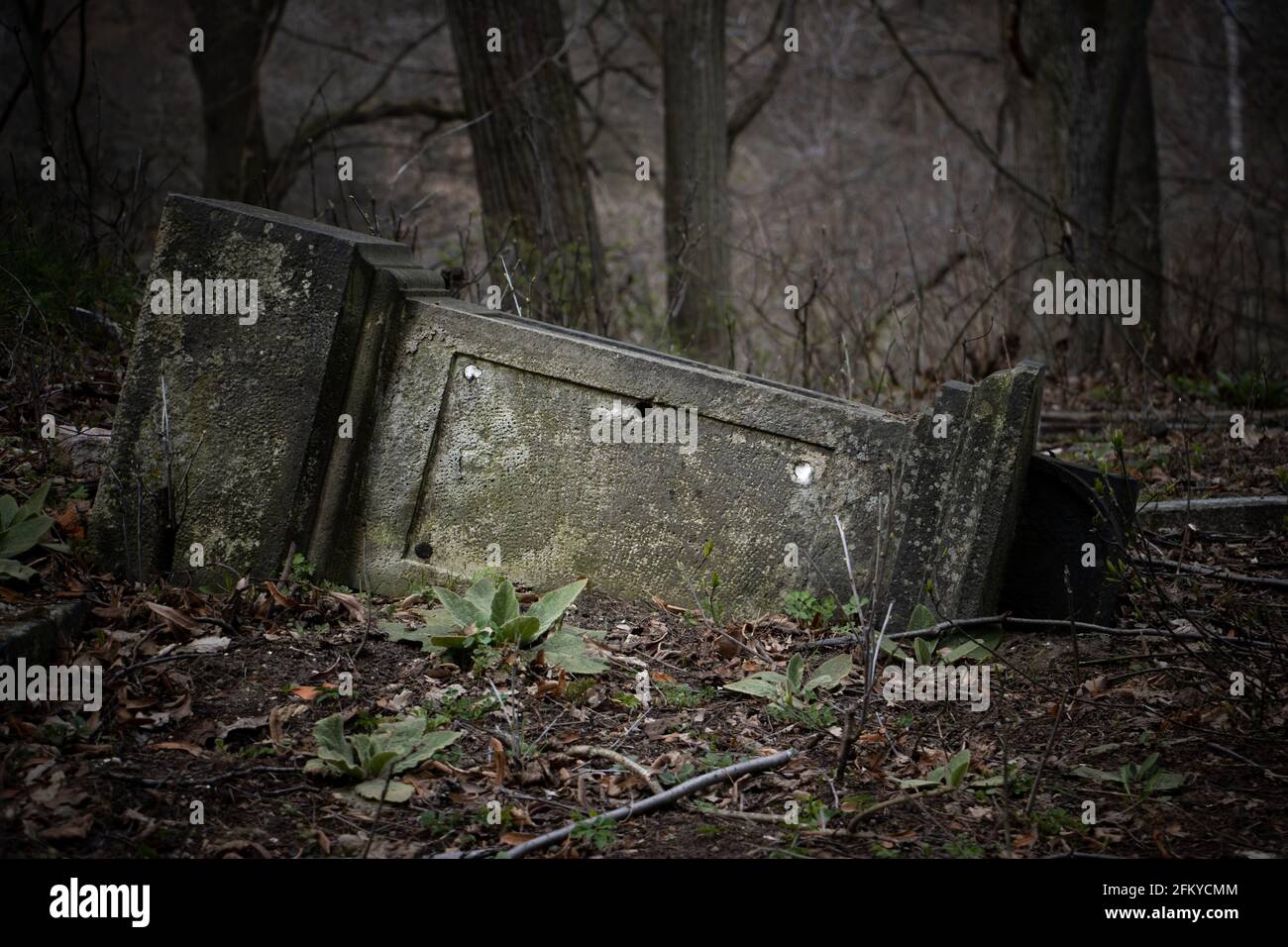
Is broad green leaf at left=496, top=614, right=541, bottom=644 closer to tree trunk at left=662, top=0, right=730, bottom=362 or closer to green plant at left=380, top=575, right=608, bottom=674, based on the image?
green plant at left=380, top=575, right=608, bottom=674

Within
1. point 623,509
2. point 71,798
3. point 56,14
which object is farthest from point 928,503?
point 56,14

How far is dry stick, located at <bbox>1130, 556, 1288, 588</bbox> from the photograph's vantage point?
378 centimetres

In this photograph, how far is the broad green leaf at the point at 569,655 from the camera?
3.40 metres

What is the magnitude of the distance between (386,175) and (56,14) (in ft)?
12.8

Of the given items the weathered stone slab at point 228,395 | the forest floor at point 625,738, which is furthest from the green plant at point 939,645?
the weathered stone slab at point 228,395

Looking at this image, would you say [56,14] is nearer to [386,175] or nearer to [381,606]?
[386,175]

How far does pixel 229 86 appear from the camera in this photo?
1097cm

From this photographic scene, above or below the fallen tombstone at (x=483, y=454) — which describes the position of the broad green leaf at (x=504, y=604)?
Result: below

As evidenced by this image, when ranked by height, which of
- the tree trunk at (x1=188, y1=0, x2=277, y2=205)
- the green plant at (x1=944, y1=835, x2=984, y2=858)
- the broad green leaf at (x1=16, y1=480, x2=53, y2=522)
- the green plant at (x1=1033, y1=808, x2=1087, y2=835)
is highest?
the tree trunk at (x1=188, y1=0, x2=277, y2=205)

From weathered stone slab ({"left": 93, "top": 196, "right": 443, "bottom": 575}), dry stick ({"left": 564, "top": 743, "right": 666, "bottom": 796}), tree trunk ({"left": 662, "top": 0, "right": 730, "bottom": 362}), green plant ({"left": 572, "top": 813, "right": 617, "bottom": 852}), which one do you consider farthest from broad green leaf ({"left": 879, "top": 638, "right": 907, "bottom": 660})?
tree trunk ({"left": 662, "top": 0, "right": 730, "bottom": 362})

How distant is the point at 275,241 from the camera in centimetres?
371

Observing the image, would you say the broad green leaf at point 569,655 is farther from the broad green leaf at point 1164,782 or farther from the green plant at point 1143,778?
the broad green leaf at point 1164,782

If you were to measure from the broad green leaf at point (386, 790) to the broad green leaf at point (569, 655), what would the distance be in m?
0.76

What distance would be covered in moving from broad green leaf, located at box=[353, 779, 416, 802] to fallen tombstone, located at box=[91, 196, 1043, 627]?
4.12ft
